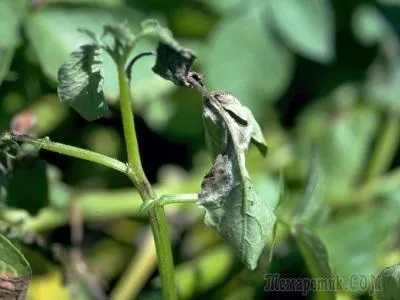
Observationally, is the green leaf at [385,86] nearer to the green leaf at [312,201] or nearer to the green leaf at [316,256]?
the green leaf at [312,201]

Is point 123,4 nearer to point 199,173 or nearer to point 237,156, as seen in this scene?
point 199,173

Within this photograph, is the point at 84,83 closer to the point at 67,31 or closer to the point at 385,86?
the point at 67,31

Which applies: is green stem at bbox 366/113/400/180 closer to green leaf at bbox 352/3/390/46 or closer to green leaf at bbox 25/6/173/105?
green leaf at bbox 352/3/390/46

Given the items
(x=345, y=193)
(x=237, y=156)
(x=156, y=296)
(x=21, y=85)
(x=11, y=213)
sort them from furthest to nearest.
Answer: (x=345, y=193) < (x=21, y=85) < (x=156, y=296) < (x=11, y=213) < (x=237, y=156)

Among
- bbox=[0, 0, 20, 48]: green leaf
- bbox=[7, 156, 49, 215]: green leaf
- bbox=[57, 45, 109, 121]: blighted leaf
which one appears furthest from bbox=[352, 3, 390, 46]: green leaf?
bbox=[57, 45, 109, 121]: blighted leaf

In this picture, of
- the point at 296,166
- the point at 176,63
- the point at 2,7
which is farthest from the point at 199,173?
the point at 176,63

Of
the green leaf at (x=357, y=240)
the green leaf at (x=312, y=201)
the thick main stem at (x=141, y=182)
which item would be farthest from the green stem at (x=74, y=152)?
the green leaf at (x=357, y=240)
